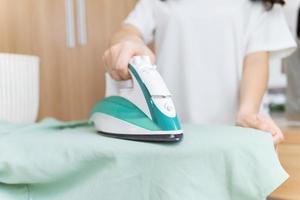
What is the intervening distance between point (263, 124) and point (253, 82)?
0.76ft

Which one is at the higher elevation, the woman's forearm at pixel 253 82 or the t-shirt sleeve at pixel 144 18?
the t-shirt sleeve at pixel 144 18

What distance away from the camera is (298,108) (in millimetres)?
1536

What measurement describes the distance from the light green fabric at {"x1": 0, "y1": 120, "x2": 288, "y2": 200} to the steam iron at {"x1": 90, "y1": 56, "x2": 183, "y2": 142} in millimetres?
21

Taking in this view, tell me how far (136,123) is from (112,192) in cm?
12

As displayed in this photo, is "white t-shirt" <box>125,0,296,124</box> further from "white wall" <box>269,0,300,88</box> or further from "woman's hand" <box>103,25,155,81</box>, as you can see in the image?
"white wall" <box>269,0,300,88</box>

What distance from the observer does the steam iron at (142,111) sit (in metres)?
0.54

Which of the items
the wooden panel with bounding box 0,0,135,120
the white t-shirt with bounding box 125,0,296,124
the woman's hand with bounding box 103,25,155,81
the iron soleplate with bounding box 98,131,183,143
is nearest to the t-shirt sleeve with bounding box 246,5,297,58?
the white t-shirt with bounding box 125,0,296,124

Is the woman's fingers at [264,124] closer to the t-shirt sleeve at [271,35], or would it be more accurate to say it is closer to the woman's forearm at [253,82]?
the woman's forearm at [253,82]

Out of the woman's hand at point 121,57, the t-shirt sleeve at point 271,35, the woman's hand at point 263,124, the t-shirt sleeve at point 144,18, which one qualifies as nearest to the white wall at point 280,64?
the t-shirt sleeve at point 271,35

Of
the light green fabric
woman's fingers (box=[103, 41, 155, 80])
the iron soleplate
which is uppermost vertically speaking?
woman's fingers (box=[103, 41, 155, 80])

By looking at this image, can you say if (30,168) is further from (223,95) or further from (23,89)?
(223,95)

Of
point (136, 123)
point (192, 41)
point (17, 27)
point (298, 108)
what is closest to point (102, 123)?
point (136, 123)

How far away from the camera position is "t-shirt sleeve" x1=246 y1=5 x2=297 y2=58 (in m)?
0.94

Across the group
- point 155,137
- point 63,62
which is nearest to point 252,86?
point 155,137
